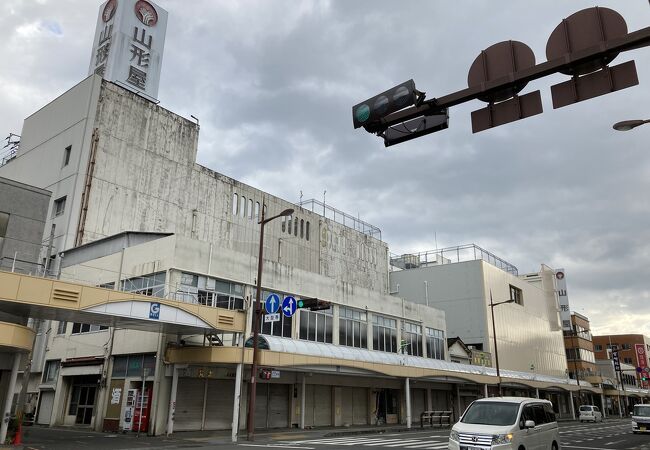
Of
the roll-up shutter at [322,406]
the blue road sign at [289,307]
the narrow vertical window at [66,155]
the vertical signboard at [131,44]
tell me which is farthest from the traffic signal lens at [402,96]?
the vertical signboard at [131,44]

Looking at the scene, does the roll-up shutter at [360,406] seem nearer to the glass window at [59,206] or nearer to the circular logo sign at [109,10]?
the glass window at [59,206]

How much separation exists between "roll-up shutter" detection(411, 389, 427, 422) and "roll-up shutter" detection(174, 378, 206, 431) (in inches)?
866

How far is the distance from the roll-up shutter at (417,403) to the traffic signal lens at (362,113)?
127 feet

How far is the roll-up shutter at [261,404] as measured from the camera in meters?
30.5

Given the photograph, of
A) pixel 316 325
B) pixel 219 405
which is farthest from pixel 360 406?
pixel 219 405

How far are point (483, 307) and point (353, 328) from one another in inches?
961

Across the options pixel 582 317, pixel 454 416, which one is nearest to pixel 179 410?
pixel 454 416

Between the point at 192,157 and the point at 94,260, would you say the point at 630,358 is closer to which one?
the point at 192,157

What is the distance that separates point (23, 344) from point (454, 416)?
39.2 m

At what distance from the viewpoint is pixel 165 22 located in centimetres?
4997

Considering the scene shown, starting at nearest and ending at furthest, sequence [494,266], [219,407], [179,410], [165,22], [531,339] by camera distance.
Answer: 1. [179,410]
2. [219,407]
3. [165,22]
4. [494,266]
5. [531,339]

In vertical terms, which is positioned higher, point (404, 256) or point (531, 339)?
point (404, 256)

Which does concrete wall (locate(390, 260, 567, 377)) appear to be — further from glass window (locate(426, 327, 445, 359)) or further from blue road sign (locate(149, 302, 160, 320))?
blue road sign (locate(149, 302, 160, 320))

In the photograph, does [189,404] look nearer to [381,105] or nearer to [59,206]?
[59,206]
